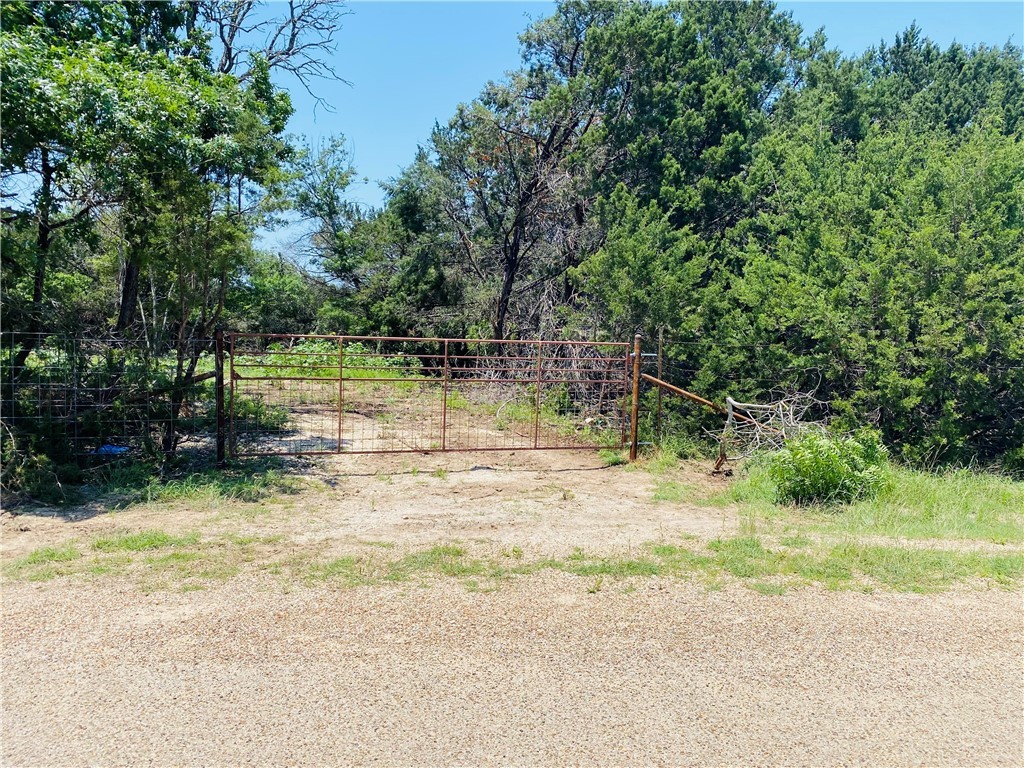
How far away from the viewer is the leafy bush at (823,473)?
826 cm

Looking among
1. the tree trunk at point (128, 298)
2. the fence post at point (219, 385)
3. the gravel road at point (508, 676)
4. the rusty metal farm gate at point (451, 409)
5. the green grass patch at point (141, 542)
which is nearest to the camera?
the gravel road at point (508, 676)

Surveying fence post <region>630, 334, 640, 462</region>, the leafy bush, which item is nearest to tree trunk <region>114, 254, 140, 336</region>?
fence post <region>630, 334, 640, 462</region>

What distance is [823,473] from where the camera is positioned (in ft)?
27.1

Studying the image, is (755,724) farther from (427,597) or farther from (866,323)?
(866,323)

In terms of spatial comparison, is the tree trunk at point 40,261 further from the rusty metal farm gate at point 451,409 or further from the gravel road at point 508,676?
the gravel road at point 508,676

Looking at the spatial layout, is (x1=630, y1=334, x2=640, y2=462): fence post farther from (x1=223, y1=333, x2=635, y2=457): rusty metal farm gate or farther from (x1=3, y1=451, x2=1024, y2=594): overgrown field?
(x1=3, y1=451, x2=1024, y2=594): overgrown field

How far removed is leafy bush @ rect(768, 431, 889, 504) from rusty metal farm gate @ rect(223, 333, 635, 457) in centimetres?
352

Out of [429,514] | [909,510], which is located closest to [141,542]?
[429,514]

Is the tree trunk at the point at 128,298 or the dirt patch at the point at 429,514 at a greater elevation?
the tree trunk at the point at 128,298

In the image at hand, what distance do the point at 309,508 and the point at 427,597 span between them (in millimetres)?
3224

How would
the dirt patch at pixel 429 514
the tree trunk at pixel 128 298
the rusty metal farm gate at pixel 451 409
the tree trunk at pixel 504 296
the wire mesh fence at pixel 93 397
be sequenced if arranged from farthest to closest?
the tree trunk at pixel 504 296 < the rusty metal farm gate at pixel 451 409 < the tree trunk at pixel 128 298 < the wire mesh fence at pixel 93 397 < the dirt patch at pixel 429 514

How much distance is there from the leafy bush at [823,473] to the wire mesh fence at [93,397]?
765cm

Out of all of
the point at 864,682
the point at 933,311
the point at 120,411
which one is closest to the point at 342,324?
the point at 120,411

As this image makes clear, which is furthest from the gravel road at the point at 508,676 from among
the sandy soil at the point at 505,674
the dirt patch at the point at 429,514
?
the dirt patch at the point at 429,514
